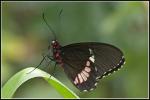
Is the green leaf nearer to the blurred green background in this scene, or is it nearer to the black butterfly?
the black butterfly

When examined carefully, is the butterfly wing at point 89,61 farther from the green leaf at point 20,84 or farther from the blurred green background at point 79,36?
the blurred green background at point 79,36

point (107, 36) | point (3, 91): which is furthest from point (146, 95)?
point (3, 91)

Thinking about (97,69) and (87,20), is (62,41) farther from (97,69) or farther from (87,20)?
(97,69)

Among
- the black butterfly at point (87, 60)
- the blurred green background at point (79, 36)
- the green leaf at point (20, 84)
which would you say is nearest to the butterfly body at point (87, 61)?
the black butterfly at point (87, 60)

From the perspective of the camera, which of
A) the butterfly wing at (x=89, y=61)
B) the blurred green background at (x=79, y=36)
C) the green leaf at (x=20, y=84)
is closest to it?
the green leaf at (x=20, y=84)

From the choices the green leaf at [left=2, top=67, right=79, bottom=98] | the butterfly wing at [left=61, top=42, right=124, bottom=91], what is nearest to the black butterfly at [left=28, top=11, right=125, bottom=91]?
the butterfly wing at [left=61, top=42, right=124, bottom=91]

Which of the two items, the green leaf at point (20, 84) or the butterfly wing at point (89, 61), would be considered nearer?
the green leaf at point (20, 84)
